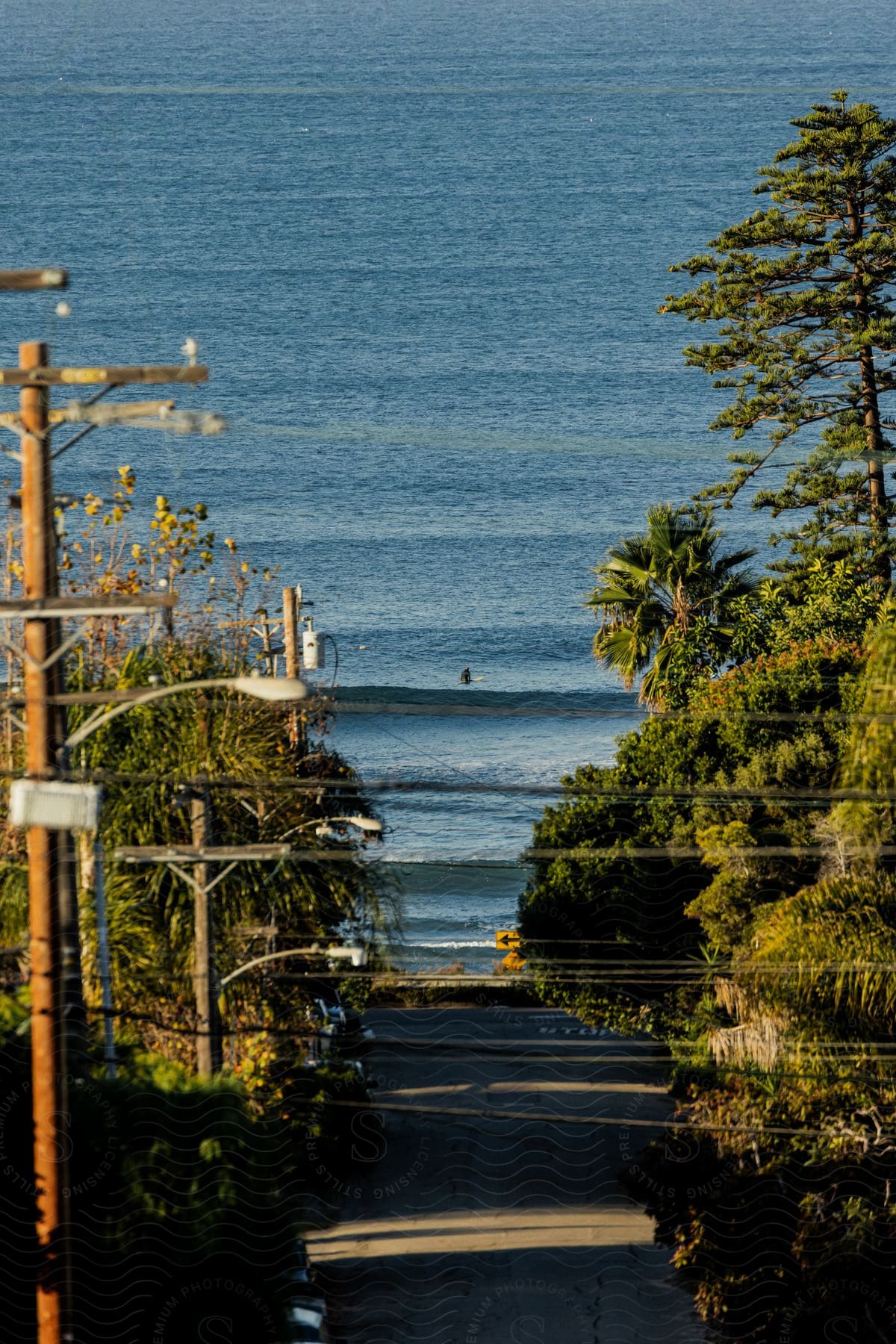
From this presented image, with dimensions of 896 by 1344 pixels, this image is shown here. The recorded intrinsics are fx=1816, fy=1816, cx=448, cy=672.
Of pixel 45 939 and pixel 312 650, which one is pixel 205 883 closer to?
pixel 45 939

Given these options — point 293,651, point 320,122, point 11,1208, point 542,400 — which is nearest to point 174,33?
point 320,122

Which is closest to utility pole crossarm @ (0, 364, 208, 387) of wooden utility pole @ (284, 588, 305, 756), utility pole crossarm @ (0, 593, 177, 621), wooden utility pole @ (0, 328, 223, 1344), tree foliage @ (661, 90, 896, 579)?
wooden utility pole @ (0, 328, 223, 1344)

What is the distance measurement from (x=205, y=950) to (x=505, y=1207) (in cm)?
829

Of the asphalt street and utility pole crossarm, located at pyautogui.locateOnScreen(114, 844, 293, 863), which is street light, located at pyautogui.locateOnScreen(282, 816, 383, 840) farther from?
the asphalt street

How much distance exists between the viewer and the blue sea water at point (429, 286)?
191 feet

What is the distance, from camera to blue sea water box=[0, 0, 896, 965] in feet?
191

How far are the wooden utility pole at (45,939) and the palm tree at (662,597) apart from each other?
762 inches

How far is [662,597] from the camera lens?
97.2 ft

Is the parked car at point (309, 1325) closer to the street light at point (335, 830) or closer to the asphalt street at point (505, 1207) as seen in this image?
the asphalt street at point (505, 1207)

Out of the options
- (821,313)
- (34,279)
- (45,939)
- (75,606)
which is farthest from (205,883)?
(821,313)

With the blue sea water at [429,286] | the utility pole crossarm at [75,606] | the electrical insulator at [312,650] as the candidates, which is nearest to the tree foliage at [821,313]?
the blue sea water at [429,286]

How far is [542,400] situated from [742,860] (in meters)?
70.7

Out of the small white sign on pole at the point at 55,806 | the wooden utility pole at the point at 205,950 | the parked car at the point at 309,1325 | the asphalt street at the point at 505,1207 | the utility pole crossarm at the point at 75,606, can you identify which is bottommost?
the asphalt street at the point at 505,1207

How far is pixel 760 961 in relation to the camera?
661 inches
